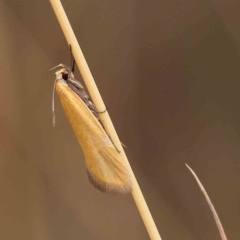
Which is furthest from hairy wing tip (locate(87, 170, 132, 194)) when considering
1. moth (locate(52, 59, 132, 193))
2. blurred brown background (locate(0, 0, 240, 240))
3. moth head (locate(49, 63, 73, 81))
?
blurred brown background (locate(0, 0, 240, 240))

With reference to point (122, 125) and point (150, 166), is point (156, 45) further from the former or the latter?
point (150, 166)

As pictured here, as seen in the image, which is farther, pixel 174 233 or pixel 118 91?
pixel 174 233

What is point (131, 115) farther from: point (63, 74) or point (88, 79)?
point (88, 79)

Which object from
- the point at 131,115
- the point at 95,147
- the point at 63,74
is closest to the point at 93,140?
the point at 95,147

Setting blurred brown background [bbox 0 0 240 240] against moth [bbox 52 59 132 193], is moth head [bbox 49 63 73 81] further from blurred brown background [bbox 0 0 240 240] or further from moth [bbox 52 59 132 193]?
blurred brown background [bbox 0 0 240 240]

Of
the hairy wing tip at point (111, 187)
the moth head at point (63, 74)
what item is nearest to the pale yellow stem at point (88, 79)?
the hairy wing tip at point (111, 187)

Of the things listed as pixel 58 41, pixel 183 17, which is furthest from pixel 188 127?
pixel 58 41
